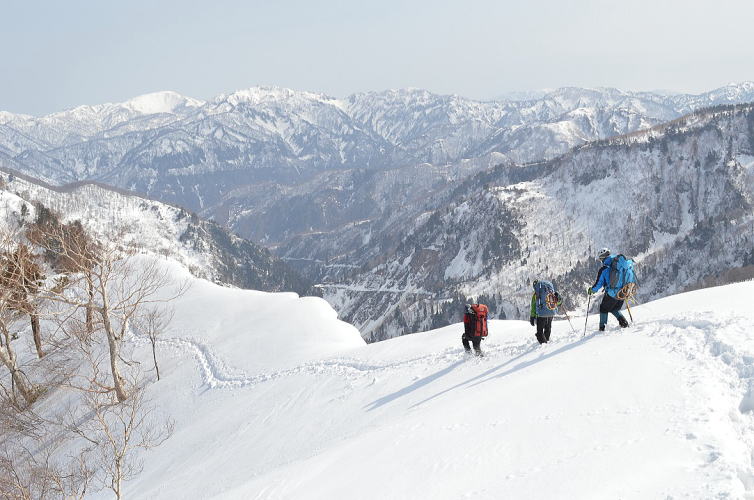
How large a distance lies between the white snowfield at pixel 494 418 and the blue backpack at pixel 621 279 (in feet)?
4.42

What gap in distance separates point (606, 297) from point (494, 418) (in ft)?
28.0

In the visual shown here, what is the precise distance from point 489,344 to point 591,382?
31.1ft

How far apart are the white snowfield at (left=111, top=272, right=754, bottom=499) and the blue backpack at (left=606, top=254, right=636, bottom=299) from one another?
1.35 metres

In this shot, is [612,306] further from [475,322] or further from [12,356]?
[12,356]

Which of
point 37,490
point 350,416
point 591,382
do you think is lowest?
point 37,490

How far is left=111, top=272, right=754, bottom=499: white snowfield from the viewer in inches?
375

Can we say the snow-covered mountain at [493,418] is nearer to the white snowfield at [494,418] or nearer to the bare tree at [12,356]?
the white snowfield at [494,418]

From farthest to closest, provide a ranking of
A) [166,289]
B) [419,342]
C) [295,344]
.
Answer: [166,289] → [295,344] → [419,342]

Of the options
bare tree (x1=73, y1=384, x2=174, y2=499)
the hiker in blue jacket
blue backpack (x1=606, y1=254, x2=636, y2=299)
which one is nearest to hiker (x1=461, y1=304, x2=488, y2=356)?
the hiker in blue jacket

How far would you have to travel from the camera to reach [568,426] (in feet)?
38.1

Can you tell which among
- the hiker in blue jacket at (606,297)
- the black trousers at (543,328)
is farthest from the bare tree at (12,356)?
the hiker in blue jacket at (606,297)

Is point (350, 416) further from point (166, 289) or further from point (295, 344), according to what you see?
point (166, 289)

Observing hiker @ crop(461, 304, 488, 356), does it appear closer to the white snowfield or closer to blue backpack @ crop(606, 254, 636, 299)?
the white snowfield

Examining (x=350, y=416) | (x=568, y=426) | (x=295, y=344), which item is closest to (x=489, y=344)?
(x=350, y=416)
